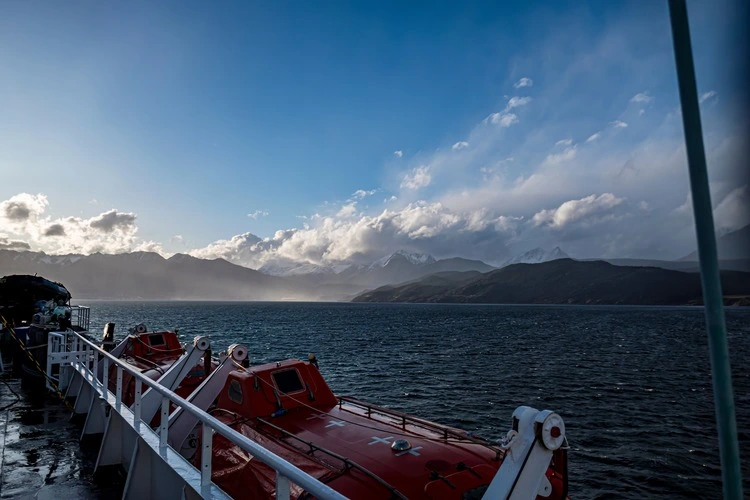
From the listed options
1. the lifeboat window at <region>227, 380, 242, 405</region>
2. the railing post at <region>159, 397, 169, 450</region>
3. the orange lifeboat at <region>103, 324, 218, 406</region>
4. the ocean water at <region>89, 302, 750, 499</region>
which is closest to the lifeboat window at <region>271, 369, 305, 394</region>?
the lifeboat window at <region>227, 380, 242, 405</region>

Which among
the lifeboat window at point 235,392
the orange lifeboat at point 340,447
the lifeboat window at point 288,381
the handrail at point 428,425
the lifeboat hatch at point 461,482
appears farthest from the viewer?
the lifeboat window at point 288,381

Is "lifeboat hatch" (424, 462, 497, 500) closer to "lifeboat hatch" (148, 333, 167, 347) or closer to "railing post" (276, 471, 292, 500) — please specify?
"railing post" (276, 471, 292, 500)

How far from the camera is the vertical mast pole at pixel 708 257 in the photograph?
2500 mm

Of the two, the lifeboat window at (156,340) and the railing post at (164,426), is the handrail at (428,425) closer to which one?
the railing post at (164,426)

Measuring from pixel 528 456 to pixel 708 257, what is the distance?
122 inches

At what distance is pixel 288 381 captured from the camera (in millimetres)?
11188

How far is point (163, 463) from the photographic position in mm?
5965

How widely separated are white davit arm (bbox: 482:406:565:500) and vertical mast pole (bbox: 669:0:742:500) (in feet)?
7.57

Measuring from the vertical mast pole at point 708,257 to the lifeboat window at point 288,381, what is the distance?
381 inches

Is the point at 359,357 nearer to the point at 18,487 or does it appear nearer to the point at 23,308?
the point at 23,308

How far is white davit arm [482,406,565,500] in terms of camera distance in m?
4.78

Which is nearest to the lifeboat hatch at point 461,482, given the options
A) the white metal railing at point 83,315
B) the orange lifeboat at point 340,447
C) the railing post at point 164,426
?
the orange lifeboat at point 340,447

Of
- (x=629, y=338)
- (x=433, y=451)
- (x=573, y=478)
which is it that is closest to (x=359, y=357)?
(x=573, y=478)

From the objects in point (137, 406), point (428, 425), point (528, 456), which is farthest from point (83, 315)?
point (528, 456)
